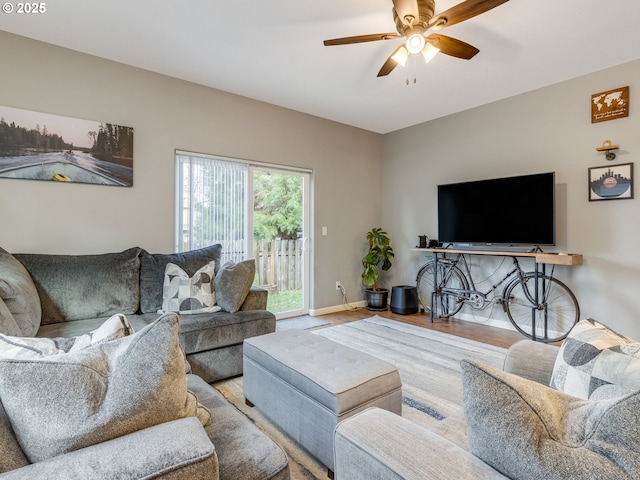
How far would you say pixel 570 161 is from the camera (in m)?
3.55

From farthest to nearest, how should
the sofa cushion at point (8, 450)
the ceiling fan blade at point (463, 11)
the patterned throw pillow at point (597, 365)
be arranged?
the ceiling fan blade at point (463, 11)
the patterned throw pillow at point (597, 365)
the sofa cushion at point (8, 450)

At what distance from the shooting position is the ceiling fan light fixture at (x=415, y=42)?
2244 millimetres

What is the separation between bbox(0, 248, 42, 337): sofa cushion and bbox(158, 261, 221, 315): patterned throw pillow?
819mm

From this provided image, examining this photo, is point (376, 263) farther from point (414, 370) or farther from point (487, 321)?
point (414, 370)

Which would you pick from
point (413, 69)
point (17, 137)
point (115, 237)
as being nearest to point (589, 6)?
point (413, 69)

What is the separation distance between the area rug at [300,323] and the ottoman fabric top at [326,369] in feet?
6.33

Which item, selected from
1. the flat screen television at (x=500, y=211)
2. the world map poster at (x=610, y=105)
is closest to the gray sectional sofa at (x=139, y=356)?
the flat screen television at (x=500, y=211)

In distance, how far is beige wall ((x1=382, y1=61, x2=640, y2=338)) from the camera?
10.5 feet

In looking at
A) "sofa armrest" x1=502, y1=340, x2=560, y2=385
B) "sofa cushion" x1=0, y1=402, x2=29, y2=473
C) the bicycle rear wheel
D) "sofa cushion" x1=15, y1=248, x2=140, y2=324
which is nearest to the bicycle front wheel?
the bicycle rear wheel

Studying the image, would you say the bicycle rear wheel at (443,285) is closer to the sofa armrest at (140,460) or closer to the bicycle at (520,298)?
the bicycle at (520,298)

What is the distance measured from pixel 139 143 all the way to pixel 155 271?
1355mm

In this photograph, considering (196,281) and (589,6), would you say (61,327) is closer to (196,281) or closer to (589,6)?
(196,281)

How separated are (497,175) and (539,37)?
1.68 m

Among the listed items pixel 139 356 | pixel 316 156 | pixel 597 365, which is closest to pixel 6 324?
pixel 139 356
